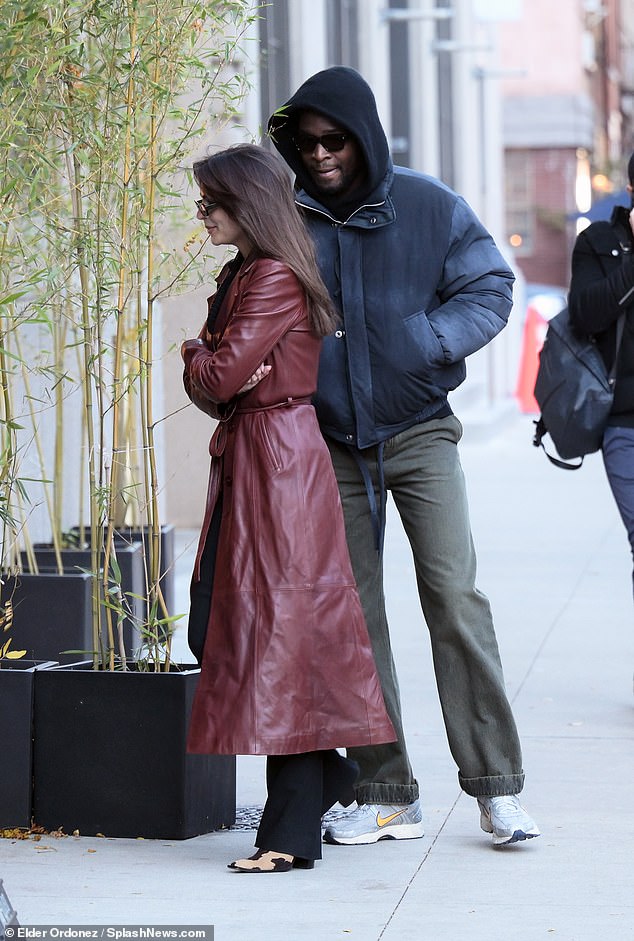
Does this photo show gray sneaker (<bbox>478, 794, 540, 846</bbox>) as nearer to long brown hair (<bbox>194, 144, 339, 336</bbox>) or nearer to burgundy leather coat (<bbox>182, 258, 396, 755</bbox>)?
burgundy leather coat (<bbox>182, 258, 396, 755</bbox>)

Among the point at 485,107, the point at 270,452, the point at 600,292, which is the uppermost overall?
the point at 485,107

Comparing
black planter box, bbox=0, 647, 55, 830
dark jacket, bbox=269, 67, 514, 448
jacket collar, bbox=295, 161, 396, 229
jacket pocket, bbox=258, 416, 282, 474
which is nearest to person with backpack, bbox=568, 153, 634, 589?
dark jacket, bbox=269, 67, 514, 448

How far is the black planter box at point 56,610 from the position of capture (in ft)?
19.1

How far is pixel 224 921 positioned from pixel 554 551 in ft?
22.1

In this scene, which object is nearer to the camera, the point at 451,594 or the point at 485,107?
the point at 451,594

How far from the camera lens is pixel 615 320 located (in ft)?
Answer: 18.6

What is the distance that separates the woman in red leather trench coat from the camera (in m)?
3.93

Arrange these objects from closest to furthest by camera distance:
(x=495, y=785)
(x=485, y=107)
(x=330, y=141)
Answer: (x=330, y=141) < (x=495, y=785) < (x=485, y=107)

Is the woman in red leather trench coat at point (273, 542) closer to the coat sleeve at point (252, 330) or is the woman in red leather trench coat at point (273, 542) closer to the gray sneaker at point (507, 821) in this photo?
the coat sleeve at point (252, 330)

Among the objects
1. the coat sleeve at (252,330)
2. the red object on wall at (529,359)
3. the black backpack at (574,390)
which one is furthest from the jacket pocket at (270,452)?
the red object on wall at (529,359)

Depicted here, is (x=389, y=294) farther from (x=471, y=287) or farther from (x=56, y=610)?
(x=56, y=610)

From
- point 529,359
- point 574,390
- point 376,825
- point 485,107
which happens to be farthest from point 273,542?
point 485,107

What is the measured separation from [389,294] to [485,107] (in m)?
23.5

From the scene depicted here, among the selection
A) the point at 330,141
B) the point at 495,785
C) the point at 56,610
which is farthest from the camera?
the point at 56,610
